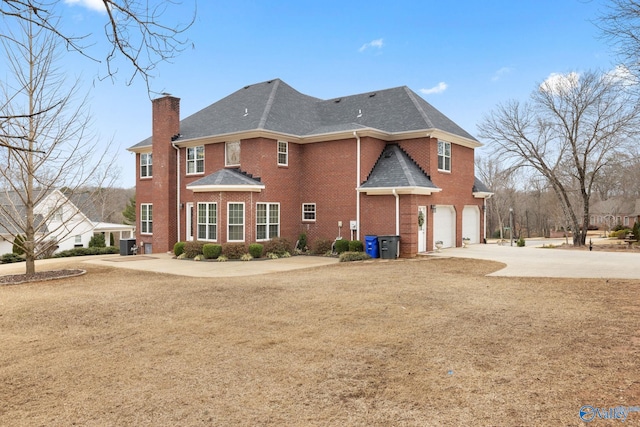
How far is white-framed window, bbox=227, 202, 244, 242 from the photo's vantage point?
20.1 metres

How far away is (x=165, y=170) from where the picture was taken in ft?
77.8

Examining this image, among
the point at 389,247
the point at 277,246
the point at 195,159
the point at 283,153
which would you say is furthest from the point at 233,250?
the point at 389,247

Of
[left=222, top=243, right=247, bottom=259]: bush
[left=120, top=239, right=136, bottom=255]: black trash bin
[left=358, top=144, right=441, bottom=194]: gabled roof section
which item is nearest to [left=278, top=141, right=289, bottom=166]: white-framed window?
[left=358, top=144, right=441, bottom=194]: gabled roof section

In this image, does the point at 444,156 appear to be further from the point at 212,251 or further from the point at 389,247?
the point at 212,251

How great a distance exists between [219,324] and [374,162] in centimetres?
1465

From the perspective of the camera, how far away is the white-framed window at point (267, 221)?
2075 centimetres

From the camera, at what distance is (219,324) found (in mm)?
8016

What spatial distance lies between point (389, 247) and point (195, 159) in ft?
37.5

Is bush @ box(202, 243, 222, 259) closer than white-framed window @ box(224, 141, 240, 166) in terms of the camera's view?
Yes

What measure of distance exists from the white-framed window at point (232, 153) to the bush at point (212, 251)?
4562 millimetres

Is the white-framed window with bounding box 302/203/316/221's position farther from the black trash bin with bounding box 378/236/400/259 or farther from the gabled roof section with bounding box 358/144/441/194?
the black trash bin with bounding box 378/236/400/259

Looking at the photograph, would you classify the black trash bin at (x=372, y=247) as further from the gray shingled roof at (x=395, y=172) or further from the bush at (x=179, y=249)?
the bush at (x=179, y=249)

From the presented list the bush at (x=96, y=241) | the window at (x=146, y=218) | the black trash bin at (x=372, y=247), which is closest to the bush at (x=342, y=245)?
the black trash bin at (x=372, y=247)

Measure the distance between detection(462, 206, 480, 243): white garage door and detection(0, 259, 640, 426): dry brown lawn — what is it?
1290 cm
